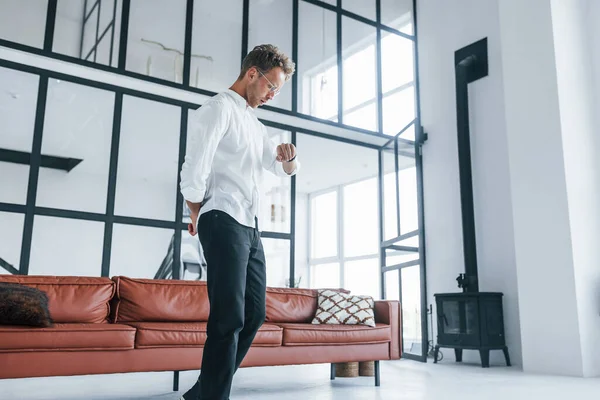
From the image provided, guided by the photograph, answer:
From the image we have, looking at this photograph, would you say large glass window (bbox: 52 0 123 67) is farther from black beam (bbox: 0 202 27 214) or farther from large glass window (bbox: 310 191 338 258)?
large glass window (bbox: 310 191 338 258)

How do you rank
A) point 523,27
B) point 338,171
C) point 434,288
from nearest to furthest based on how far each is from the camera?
point 523,27 → point 434,288 → point 338,171

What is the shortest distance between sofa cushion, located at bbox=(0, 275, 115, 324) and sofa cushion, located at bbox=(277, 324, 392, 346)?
102 centimetres

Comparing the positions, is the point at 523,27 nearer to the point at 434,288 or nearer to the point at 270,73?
the point at 434,288

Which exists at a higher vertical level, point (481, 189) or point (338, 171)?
point (338, 171)

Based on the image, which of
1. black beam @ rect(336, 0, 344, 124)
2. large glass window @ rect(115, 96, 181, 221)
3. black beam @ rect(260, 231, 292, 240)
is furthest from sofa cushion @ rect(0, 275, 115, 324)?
black beam @ rect(336, 0, 344, 124)

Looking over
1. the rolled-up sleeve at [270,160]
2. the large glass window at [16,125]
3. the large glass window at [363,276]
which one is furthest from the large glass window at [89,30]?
the large glass window at [363,276]

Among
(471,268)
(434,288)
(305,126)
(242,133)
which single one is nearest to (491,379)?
(471,268)

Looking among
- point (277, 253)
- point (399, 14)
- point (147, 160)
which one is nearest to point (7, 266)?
point (147, 160)

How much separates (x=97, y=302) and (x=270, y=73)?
1.83m

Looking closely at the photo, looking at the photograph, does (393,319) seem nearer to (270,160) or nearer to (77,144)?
(270,160)

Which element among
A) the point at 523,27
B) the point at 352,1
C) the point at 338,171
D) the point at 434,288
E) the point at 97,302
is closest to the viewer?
the point at 97,302

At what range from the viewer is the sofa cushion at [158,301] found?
312 cm

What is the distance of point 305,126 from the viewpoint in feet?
20.5

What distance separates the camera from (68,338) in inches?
99.5
